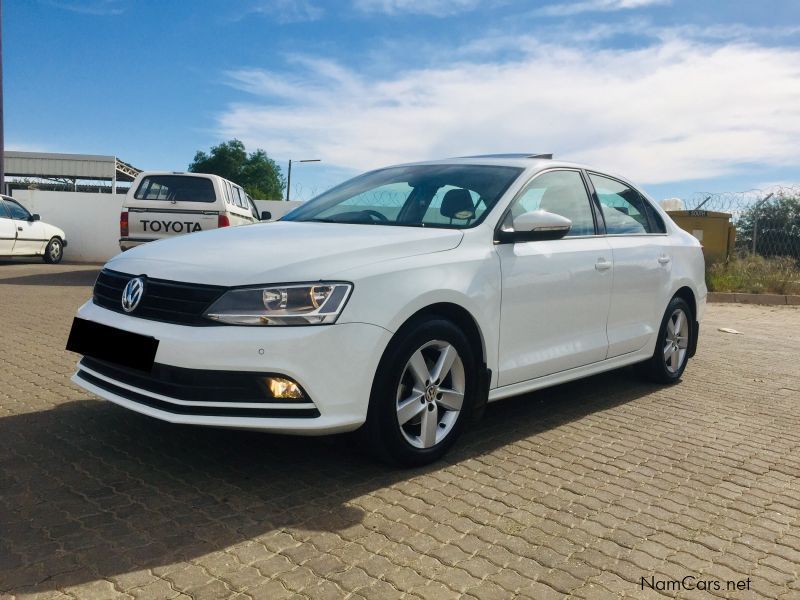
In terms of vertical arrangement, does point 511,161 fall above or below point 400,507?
above

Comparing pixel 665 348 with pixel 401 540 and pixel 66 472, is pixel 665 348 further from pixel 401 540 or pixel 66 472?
pixel 66 472

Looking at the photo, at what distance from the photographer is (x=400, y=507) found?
321 centimetres

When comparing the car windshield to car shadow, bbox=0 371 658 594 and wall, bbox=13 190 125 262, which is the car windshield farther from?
wall, bbox=13 190 125 262

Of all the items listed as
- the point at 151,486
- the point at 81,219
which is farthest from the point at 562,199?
the point at 81,219

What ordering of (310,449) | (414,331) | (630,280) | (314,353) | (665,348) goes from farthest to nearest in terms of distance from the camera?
(665,348) → (630,280) → (310,449) → (414,331) → (314,353)

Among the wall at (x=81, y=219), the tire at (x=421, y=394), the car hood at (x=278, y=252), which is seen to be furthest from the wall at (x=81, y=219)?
the tire at (x=421, y=394)

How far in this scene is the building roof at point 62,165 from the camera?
121ft

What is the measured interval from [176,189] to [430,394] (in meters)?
10.6

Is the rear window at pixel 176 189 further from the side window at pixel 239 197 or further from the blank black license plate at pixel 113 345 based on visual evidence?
the blank black license plate at pixel 113 345

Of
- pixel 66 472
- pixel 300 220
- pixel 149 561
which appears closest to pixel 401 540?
pixel 149 561

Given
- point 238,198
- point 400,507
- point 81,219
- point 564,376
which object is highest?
point 238,198

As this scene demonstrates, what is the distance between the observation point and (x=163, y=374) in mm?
3203

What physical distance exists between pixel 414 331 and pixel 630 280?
225 cm

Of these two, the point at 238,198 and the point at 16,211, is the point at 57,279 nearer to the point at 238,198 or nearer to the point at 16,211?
the point at 238,198
